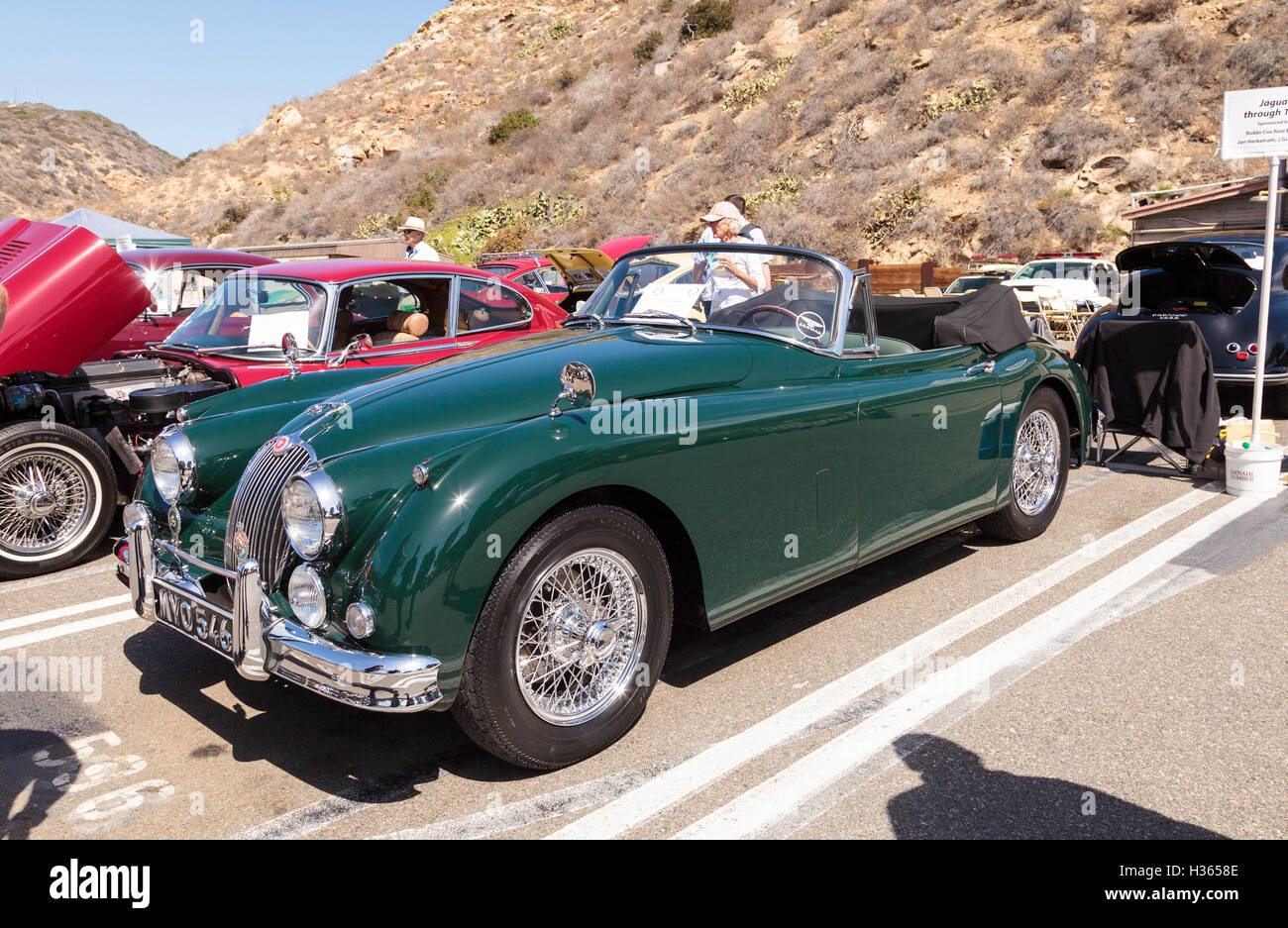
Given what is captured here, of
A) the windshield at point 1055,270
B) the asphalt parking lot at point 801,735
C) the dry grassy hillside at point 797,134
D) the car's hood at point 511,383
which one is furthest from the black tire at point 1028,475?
the dry grassy hillside at point 797,134

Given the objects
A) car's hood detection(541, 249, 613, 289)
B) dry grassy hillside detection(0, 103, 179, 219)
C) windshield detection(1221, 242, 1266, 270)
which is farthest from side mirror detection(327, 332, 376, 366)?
dry grassy hillside detection(0, 103, 179, 219)

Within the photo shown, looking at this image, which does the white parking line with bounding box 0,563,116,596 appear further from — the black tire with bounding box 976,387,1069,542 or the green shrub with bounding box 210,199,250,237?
the green shrub with bounding box 210,199,250,237

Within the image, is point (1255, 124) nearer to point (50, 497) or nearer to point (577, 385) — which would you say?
point (577, 385)

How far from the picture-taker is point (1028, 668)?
13.5 ft

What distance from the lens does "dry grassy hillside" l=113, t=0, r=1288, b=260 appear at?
81.7 ft

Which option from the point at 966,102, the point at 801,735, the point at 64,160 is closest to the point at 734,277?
the point at 801,735

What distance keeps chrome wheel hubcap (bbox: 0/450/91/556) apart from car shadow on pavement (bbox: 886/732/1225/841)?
4998 mm

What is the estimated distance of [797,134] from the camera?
30.9 metres

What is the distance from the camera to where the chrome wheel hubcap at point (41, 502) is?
5668 millimetres

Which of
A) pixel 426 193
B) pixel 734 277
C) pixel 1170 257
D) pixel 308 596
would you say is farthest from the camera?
pixel 426 193

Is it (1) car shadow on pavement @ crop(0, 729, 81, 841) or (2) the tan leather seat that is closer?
(1) car shadow on pavement @ crop(0, 729, 81, 841)

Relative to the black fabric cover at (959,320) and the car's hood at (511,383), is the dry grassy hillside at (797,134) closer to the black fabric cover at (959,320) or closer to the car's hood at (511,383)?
the black fabric cover at (959,320)

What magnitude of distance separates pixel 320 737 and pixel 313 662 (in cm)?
86

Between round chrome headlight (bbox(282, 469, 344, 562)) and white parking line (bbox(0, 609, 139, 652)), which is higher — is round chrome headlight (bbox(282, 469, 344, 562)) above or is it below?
above
